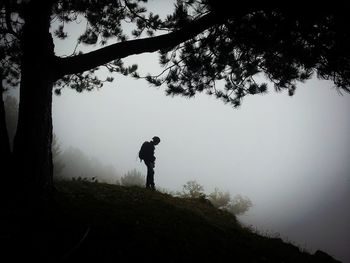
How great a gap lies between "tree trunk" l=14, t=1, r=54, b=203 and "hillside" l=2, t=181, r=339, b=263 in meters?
0.57

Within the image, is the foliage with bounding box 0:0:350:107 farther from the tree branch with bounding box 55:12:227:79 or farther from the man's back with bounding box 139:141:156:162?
the man's back with bounding box 139:141:156:162

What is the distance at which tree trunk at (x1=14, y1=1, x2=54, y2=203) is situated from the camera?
4.36 m

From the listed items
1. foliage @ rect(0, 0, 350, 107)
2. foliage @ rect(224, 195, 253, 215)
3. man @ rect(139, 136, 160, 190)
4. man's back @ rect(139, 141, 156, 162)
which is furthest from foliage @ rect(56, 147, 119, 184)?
foliage @ rect(0, 0, 350, 107)

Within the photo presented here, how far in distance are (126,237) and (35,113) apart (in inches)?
92.8

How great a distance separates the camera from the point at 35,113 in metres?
4.46

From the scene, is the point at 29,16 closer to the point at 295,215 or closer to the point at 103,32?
the point at 103,32

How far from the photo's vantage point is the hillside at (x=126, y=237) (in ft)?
12.5

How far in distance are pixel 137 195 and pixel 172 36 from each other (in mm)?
4581

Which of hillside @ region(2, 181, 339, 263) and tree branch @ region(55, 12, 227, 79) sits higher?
tree branch @ region(55, 12, 227, 79)

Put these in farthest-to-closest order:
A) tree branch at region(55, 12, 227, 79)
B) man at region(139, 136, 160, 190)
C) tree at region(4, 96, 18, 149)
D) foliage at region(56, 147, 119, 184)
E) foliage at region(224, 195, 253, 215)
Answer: foliage at region(56, 147, 119, 184)
tree at region(4, 96, 18, 149)
foliage at region(224, 195, 253, 215)
man at region(139, 136, 160, 190)
tree branch at region(55, 12, 227, 79)

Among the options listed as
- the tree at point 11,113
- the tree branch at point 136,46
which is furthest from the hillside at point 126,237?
the tree at point 11,113

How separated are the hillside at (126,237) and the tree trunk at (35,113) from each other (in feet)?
1.88

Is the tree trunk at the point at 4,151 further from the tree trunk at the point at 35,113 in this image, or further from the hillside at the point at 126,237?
the hillside at the point at 126,237

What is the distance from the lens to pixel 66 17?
262 inches
